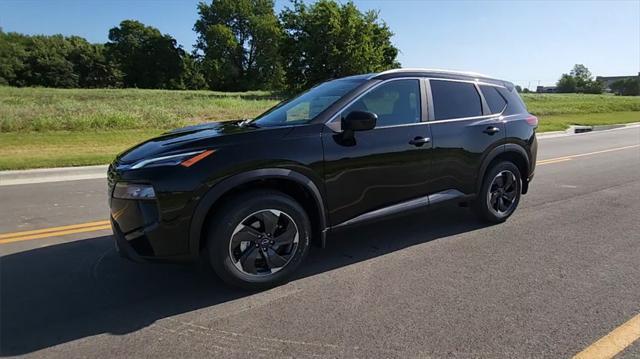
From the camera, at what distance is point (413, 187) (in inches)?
186

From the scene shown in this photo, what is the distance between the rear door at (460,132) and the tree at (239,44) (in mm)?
86498

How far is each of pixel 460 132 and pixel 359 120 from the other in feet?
5.03

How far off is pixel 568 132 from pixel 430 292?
20.3 meters

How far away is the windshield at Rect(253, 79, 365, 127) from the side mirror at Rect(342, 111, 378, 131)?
31 cm

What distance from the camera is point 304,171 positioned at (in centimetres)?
396

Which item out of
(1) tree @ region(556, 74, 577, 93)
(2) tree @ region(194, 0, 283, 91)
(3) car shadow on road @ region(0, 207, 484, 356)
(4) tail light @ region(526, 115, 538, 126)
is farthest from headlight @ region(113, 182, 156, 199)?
(1) tree @ region(556, 74, 577, 93)

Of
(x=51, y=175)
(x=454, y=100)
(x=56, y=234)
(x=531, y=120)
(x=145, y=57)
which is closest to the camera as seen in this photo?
(x=454, y=100)

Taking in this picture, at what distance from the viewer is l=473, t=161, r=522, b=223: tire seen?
217 inches

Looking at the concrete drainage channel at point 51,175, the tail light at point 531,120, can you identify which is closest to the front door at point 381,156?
the tail light at point 531,120

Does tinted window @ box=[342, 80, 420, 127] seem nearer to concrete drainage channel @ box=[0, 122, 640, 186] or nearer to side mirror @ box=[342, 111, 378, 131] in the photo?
side mirror @ box=[342, 111, 378, 131]

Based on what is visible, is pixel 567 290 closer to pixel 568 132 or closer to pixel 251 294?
pixel 251 294

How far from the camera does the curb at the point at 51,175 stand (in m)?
8.91

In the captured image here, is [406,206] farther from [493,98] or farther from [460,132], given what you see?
[493,98]

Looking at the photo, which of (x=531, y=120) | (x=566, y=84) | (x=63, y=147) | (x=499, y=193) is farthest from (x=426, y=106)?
(x=566, y=84)
